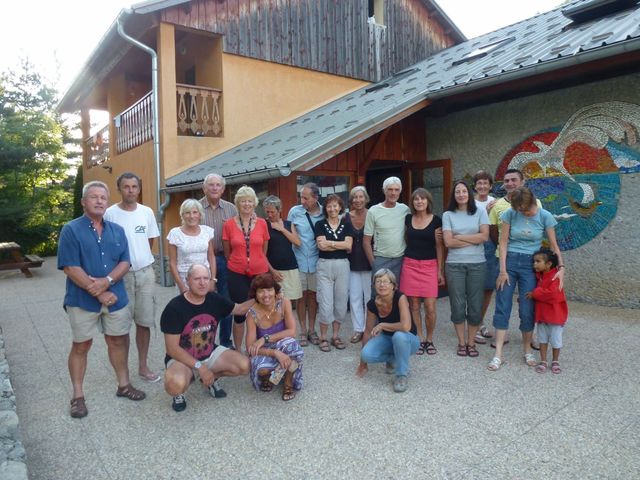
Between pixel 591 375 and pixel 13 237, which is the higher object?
pixel 13 237

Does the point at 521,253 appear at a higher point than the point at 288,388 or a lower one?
higher

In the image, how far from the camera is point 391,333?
354 cm

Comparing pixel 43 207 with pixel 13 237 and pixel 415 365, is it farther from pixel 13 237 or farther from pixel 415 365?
pixel 415 365

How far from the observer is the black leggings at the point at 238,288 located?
387cm

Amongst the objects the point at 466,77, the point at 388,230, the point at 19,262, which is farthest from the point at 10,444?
the point at 19,262

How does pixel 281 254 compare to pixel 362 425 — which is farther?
pixel 281 254

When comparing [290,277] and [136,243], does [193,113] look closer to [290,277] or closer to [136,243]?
[290,277]

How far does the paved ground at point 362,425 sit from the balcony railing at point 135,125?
6.34 meters

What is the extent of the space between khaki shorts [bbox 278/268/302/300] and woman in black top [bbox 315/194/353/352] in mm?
215

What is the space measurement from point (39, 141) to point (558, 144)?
1551 cm

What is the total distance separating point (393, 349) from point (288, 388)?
2.82ft

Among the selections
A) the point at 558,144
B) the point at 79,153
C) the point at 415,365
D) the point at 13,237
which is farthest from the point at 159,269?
the point at 79,153

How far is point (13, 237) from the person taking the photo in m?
15.0

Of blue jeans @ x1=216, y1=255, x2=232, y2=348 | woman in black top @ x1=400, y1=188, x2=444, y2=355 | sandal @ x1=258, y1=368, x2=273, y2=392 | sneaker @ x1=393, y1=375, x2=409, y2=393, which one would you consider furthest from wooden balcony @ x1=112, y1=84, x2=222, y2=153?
sneaker @ x1=393, y1=375, x2=409, y2=393
